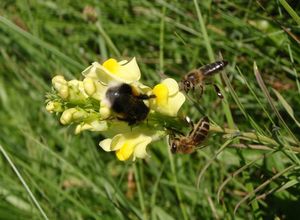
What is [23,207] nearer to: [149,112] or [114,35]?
[114,35]

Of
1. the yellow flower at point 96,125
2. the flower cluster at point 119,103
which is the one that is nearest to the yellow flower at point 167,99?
the flower cluster at point 119,103

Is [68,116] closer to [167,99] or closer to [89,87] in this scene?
[89,87]

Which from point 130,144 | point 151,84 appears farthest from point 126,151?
point 151,84

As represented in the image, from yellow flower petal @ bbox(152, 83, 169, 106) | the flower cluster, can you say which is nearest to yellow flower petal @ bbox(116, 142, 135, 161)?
the flower cluster

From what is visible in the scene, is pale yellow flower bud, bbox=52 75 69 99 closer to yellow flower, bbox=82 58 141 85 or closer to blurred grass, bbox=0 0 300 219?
yellow flower, bbox=82 58 141 85

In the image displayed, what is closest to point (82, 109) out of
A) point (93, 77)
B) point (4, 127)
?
point (93, 77)

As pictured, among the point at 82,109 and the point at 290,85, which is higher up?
the point at 82,109
